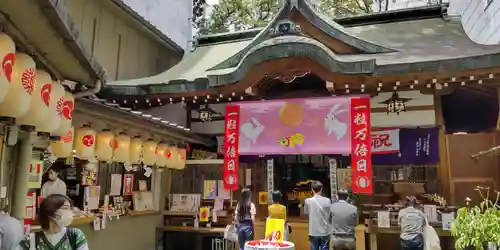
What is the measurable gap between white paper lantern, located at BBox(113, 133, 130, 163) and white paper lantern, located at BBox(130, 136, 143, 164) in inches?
8.6

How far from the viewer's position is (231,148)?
946 cm

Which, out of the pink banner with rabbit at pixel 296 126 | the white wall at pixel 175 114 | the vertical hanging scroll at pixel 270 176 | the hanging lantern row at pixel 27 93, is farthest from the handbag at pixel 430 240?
the white wall at pixel 175 114

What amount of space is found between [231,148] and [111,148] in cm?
320

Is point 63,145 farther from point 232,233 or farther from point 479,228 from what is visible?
point 479,228

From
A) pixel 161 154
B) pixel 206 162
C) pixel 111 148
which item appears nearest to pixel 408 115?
pixel 206 162

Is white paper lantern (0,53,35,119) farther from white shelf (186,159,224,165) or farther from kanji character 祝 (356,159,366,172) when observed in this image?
white shelf (186,159,224,165)

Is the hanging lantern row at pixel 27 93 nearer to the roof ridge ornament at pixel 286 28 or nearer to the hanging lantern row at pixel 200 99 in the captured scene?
the hanging lantern row at pixel 200 99

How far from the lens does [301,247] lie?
954 cm

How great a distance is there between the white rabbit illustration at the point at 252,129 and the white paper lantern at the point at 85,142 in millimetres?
3866

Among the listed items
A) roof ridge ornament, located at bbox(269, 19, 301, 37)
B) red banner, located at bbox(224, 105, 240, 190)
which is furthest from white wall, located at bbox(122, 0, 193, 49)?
red banner, located at bbox(224, 105, 240, 190)

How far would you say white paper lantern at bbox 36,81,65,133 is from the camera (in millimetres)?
4320

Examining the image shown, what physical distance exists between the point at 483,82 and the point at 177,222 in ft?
26.7

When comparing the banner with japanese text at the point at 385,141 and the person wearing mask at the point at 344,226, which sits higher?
the banner with japanese text at the point at 385,141

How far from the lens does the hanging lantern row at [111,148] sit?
5973mm
